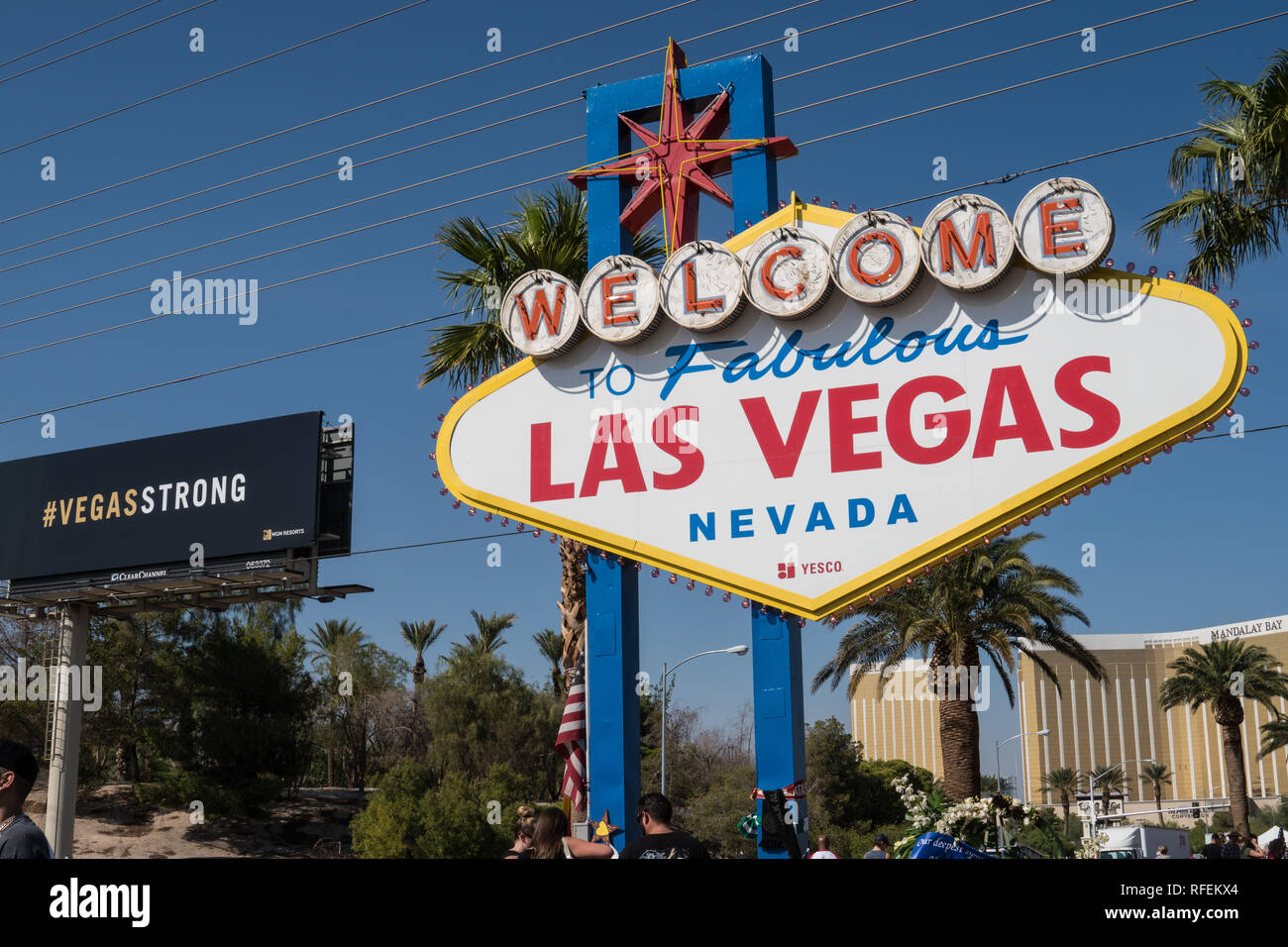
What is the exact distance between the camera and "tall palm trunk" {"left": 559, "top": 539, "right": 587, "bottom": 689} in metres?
17.8

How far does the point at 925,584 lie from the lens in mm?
26938

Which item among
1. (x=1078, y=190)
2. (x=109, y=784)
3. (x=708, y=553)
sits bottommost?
(x=109, y=784)

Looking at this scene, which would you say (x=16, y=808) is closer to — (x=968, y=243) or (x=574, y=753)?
(x=574, y=753)

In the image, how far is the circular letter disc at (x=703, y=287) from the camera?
45.7ft

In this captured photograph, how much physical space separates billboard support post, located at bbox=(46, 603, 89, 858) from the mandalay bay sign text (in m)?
17.2

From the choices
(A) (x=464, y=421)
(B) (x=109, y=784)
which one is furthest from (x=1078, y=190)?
(B) (x=109, y=784)

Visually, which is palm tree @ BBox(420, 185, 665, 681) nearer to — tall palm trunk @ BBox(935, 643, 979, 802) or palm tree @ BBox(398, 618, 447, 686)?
tall palm trunk @ BBox(935, 643, 979, 802)

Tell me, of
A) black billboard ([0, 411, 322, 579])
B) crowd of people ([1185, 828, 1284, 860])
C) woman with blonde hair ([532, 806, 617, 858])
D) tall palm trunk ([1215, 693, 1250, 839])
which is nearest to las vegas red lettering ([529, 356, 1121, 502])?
crowd of people ([1185, 828, 1284, 860])

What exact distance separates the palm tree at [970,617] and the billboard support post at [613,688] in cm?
1285

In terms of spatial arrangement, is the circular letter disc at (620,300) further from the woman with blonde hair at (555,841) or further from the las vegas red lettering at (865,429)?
the woman with blonde hair at (555,841)

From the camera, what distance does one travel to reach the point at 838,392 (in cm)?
1338
